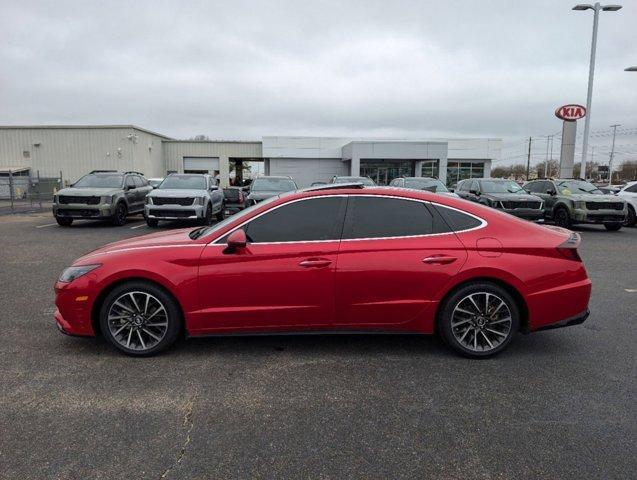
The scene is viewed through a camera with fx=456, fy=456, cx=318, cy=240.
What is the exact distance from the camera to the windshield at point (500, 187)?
613 inches

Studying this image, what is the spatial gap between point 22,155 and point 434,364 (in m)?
41.2

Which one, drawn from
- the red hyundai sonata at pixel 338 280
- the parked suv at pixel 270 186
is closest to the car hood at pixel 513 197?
the parked suv at pixel 270 186

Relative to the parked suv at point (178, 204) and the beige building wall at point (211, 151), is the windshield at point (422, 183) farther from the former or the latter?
the beige building wall at point (211, 151)

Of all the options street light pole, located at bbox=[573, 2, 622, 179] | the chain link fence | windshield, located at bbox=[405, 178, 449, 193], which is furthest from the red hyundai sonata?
street light pole, located at bbox=[573, 2, 622, 179]

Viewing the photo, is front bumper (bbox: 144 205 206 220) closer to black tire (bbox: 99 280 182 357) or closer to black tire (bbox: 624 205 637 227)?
black tire (bbox: 99 280 182 357)

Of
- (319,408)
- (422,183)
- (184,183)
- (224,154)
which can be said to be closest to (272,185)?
(184,183)

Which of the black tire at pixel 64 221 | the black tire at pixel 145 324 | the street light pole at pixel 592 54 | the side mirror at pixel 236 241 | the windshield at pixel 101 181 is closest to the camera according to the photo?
the side mirror at pixel 236 241

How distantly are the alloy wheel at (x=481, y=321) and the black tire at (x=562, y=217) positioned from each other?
41.1 feet

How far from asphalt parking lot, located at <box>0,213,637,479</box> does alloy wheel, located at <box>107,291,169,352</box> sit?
192 millimetres

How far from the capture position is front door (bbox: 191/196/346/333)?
3.94 m

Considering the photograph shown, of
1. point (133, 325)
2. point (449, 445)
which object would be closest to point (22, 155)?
point (133, 325)

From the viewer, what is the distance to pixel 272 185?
15297 millimetres

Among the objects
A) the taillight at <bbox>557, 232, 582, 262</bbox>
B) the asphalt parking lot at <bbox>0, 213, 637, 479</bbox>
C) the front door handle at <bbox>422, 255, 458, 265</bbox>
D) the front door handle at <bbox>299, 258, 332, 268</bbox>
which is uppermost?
the taillight at <bbox>557, 232, 582, 262</bbox>

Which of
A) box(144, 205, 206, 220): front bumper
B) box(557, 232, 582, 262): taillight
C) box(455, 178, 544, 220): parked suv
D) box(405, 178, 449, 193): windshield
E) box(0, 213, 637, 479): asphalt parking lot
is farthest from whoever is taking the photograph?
box(405, 178, 449, 193): windshield
